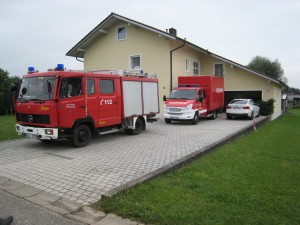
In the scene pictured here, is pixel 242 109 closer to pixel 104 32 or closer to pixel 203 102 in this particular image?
pixel 203 102

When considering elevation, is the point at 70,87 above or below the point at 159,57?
below

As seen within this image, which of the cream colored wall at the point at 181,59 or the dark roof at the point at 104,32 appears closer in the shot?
the dark roof at the point at 104,32

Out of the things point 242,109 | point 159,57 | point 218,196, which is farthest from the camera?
point 159,57

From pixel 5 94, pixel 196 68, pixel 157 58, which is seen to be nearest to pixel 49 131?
pixel 157 58

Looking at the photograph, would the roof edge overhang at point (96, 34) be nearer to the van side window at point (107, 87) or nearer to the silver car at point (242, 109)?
the silver car at point (242, 109)

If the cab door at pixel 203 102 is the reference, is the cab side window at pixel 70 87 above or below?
above

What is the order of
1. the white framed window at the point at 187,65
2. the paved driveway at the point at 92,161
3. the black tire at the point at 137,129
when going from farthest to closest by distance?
the white framed window at the point at 187,65, the black tire at the point at 137,129, the paved driveway at the point at 92,161

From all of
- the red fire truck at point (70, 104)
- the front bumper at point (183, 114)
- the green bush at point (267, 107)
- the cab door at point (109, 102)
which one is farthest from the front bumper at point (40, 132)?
the green bush at point (267, 107)

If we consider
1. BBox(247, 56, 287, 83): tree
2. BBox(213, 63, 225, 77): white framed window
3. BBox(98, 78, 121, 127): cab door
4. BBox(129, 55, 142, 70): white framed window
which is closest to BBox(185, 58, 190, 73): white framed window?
BBox(213, 63, 225, 77): white framed window

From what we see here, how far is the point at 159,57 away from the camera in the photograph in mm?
23031

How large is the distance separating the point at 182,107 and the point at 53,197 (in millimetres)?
12901

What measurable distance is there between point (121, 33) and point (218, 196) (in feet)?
69.4

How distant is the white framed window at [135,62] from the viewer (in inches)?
960

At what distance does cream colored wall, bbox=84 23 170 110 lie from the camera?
22875 millimetres
